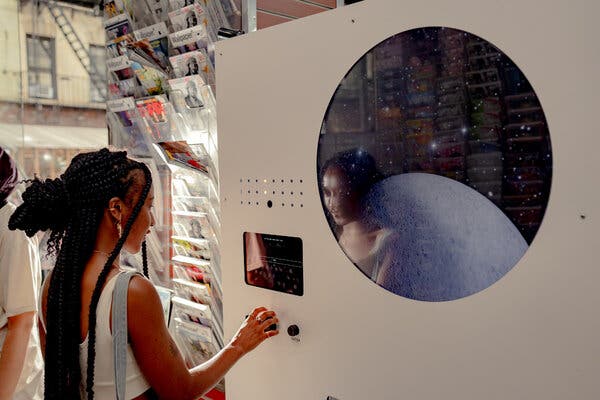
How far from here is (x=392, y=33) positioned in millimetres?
1110

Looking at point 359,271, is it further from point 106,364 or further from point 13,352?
point 13,352

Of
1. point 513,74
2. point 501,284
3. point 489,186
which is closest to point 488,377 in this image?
point 501,284

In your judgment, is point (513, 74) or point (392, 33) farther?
point (392, 33)

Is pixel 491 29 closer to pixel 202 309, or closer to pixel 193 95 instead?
pixel 193 95

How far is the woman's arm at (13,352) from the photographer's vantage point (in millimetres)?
1535

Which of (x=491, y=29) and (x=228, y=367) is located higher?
(x=491, y=29)

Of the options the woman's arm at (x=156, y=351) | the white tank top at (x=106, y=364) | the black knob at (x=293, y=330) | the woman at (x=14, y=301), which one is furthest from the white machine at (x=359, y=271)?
the woman at (x=14, y=301)

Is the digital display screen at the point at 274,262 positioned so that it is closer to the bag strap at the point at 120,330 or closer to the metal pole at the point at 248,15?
the bag strap at the point at 120,330

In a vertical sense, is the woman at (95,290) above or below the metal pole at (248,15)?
below

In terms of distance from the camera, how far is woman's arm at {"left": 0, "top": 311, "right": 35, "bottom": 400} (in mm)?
1535

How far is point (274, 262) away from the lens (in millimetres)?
1378

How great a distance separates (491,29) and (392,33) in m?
0.21

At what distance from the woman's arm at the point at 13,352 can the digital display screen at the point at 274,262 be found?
686mm

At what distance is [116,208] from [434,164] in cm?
70
